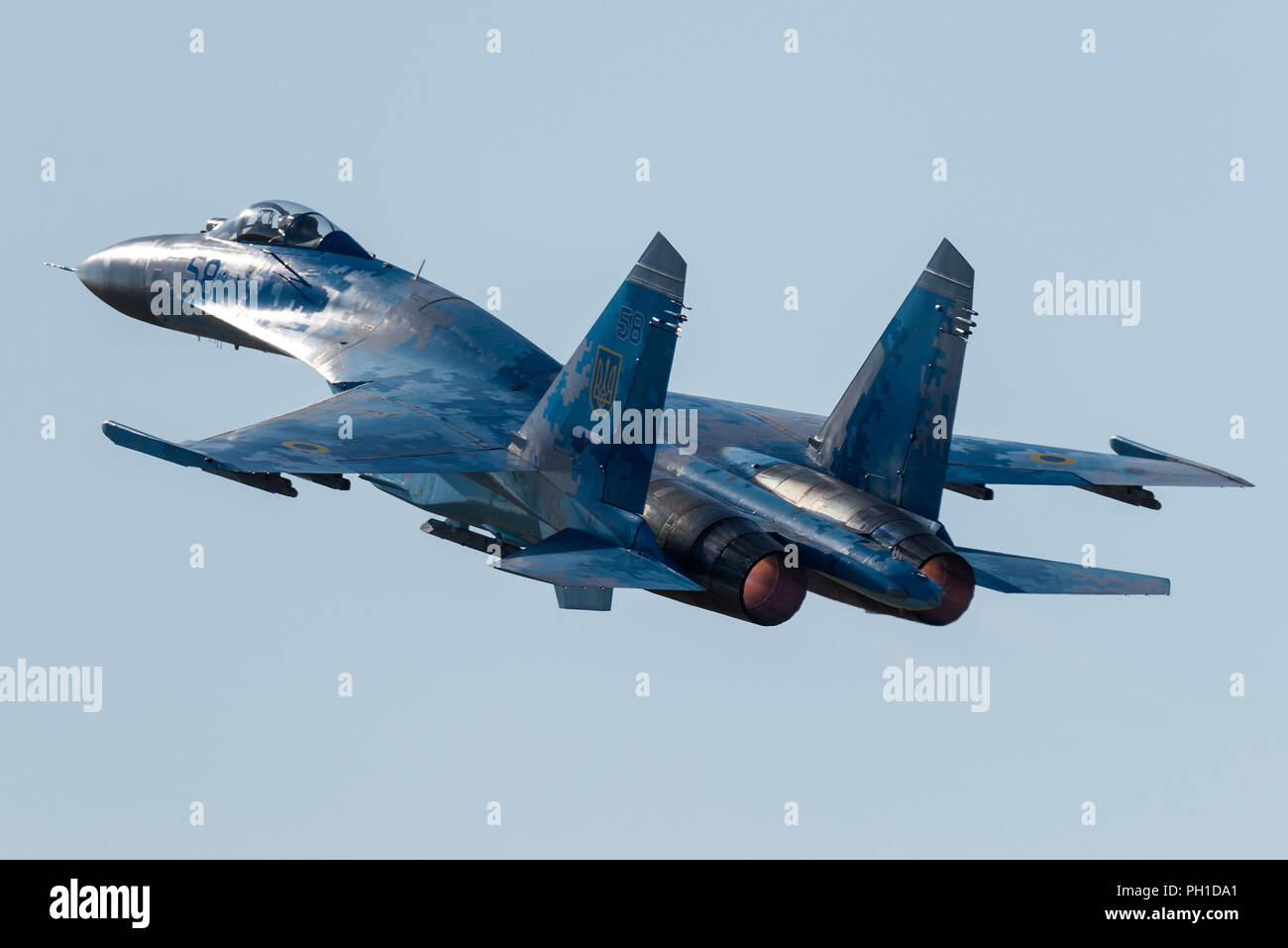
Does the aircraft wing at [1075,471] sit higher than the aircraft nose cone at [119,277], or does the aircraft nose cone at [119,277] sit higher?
the aircraft nose cone at [119,277]

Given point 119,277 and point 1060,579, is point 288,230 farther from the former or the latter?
point 1060,579

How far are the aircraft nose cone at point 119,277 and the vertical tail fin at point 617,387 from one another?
10.2 meters

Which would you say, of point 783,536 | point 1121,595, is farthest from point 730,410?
point 1121,595

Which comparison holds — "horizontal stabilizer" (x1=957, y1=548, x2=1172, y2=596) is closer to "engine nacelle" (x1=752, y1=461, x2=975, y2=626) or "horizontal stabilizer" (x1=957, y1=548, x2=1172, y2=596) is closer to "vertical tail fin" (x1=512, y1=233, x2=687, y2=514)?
"engine nacelle" (x1=752, y1=461, x2=975, y2=626)

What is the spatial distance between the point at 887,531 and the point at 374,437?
22.1ft

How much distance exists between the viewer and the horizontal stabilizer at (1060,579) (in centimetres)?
2938

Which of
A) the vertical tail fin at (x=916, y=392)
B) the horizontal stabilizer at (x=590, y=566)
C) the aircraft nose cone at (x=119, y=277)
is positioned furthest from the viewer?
the aircraft nose cone at (x=119, y=277)

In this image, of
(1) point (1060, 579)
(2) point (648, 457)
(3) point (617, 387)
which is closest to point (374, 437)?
(3) point (617, 387)

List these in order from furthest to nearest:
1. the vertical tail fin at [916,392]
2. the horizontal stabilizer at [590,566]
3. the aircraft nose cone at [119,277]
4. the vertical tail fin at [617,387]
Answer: the aircraft nose cone at [119,277] → the vertical tail fin at [916,392] → the vertical tail fin at [617,387] → the horizontal stabilizer at [590,566]

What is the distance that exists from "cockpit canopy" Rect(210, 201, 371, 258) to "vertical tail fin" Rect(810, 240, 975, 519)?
370 inches

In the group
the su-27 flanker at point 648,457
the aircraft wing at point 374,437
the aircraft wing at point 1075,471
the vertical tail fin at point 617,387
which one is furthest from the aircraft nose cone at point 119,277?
the aircraft wing at point 1075,471

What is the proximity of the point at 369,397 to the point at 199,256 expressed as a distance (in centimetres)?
634

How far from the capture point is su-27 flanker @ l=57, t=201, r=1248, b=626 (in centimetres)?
2830

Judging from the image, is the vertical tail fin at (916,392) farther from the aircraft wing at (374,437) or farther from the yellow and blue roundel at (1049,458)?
the aircraft wing at (374,437)
